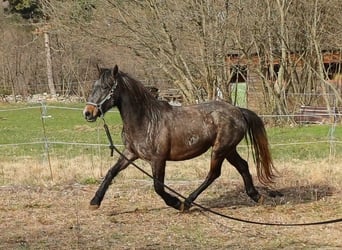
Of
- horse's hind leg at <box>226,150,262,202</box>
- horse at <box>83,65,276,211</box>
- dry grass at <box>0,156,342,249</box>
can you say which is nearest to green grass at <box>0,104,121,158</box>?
dry grass at <box>0,156,342,249</box>

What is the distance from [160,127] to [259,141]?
1.43 meters

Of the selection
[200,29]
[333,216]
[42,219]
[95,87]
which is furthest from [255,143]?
[200,29]

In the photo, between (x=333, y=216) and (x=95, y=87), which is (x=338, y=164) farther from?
(x=95, y=87)

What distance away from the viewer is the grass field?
6.03 meters

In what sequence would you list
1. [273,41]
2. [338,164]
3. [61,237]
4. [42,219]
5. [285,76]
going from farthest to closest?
[285,76] → [273,41] → [338,164] → [42,219] → [61,237]

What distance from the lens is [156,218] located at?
7027mm

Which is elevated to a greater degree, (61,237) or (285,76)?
(285,76)

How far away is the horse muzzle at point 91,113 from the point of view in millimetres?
6941

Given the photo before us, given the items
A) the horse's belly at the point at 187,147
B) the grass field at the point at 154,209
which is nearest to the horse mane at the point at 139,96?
the horse's belly at the point at 187,147

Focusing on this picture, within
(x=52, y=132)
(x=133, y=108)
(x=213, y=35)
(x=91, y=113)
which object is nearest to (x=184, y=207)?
(x=133, y=108)

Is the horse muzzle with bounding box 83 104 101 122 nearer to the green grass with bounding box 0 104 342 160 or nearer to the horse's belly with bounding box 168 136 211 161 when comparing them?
the horse's belly with bounding box 168 136 211 161

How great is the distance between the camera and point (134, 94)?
7.21 m

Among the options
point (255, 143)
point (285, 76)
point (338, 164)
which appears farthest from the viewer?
point (285, 76)

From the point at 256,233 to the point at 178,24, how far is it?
1448cm
